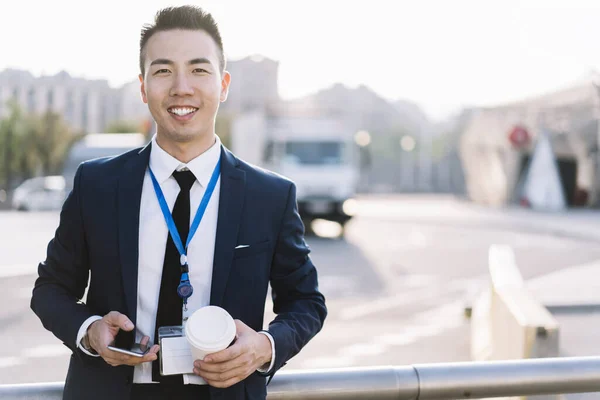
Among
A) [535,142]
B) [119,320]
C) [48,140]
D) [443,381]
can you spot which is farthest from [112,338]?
[48,140]

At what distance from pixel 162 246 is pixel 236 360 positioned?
37 cm

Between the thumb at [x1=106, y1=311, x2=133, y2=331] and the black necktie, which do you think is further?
the black necktie

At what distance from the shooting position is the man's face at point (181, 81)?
1760mm

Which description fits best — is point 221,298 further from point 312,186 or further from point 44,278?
point 312,186

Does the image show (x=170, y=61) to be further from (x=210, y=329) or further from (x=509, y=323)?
(x=509, y=323)

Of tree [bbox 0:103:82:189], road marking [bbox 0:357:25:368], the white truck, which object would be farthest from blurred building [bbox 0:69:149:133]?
road marking [bbox 0:357:25:368]

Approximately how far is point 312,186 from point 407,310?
26.3 feet

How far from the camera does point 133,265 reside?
170cm

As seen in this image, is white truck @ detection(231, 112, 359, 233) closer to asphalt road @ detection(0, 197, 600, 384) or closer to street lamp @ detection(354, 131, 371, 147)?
street lamp @ detection(354, 131, 371, 147)

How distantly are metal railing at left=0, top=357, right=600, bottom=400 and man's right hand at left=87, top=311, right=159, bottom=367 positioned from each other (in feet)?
1.00

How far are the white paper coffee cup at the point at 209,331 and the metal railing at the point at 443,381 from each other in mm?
467

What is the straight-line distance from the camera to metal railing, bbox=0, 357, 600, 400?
192 centimetres

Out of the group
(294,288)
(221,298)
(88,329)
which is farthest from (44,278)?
(294,288)

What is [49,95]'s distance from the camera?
42438 mm
